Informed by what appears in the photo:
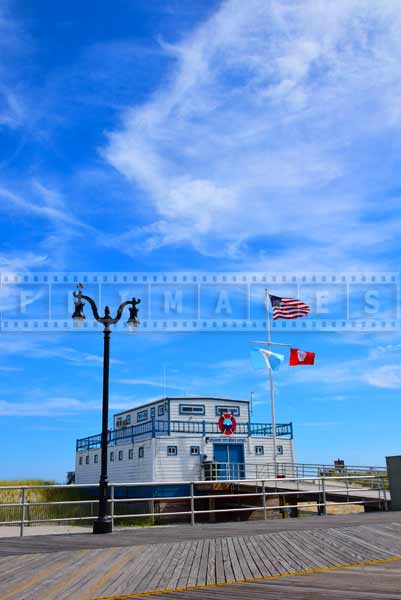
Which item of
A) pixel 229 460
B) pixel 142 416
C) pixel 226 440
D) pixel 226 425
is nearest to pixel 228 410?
pixel 226 425

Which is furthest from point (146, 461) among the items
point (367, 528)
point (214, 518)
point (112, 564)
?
point (112, 564)

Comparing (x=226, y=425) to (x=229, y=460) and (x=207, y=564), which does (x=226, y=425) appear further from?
(x=207, y=564)

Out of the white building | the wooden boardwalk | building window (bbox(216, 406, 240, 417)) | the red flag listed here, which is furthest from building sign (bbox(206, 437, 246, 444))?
the wooden boardwalk

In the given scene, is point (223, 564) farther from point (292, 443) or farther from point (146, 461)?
point (292, 443)

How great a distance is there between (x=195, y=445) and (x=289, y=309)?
10.5 m

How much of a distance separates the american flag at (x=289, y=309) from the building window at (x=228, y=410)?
30.6 feet

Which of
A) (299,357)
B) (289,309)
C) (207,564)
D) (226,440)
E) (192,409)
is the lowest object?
(207,564)

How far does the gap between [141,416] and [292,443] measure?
37.7ft

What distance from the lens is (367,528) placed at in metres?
13.7

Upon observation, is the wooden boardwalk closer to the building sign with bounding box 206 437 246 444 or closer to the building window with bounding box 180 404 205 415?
the building sign with bounding box 206 437 246 444

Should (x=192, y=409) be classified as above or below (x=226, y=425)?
above

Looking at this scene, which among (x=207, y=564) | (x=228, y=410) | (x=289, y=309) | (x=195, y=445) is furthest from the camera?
(x=228, y=410)

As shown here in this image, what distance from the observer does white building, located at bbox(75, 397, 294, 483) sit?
35.5m

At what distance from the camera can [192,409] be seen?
3947cm
